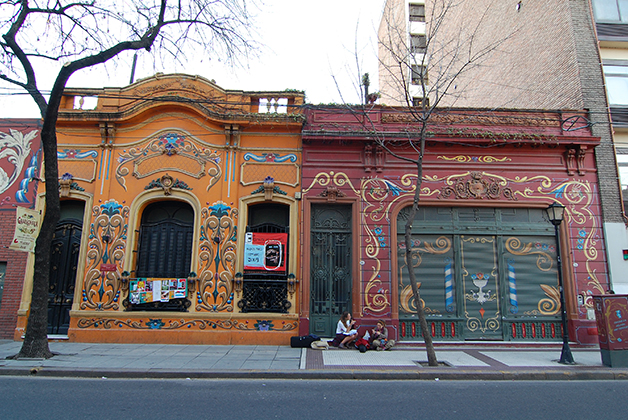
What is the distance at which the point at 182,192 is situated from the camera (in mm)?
11609

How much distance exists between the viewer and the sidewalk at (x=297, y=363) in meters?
7.68

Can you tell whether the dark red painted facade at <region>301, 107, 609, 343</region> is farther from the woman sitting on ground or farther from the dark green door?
the woman sitting on ground

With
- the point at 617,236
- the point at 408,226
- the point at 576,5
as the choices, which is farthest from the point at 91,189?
the point at 576,5

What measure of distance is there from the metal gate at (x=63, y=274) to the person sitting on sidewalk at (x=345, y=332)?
307 inches

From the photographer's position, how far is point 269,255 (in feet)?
36.9

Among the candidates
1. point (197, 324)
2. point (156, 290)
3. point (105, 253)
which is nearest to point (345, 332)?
point (197, 324)

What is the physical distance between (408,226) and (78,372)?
743cm

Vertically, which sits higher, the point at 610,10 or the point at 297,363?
the point at 610,10

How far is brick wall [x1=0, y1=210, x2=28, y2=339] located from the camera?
1115 centimetres

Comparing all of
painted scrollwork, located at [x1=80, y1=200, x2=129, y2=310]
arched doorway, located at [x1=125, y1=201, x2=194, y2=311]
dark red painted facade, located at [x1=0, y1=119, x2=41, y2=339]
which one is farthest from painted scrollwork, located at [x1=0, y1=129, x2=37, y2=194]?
arched doorway, located at [x1=125, y1=201, x2=194, y2=311]

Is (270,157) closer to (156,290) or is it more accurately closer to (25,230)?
(156,290)

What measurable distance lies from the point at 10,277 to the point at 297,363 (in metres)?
9.06

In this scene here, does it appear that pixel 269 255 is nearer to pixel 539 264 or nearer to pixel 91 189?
pixel 91 189

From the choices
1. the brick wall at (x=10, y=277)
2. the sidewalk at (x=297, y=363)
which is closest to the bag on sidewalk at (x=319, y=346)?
the sidewalk at (x=297, y=363)
